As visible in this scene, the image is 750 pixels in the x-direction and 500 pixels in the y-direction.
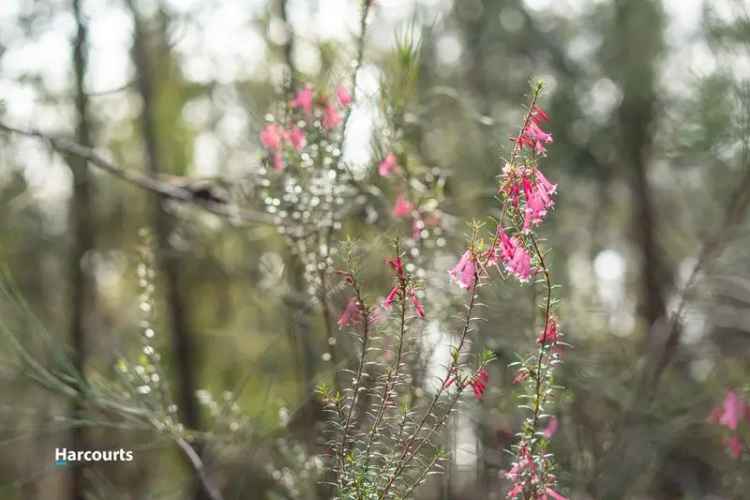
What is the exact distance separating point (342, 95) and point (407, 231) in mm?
650

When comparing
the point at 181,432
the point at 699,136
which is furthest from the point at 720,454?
the point at 181,432

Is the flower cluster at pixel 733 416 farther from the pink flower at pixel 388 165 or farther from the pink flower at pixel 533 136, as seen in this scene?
the pink flower at pixel 533 136

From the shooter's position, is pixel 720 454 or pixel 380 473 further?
pixel 720 454

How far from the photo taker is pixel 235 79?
8.31 meters

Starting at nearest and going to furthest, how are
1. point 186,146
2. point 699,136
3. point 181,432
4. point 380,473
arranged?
point 380,473 < point 181,432 < point 699,136 < point 186,146

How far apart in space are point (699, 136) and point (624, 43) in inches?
95.8

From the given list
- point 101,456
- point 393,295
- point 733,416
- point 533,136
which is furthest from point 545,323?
point 101,456

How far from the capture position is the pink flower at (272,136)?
9.46 feet

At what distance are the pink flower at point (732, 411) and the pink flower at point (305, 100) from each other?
1919 millimetres

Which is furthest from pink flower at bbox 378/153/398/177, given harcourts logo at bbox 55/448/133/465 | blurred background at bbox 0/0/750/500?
harcourts logo at bbox 55/448/133/465

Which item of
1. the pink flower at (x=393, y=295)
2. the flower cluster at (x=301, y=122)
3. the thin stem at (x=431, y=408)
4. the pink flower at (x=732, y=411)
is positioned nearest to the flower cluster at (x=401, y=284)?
the pink flower at (x=393, y=295)

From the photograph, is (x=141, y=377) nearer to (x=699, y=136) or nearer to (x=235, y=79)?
(x=699, y=136)

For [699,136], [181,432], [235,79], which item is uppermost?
[235,79]

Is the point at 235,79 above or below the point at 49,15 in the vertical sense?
above
